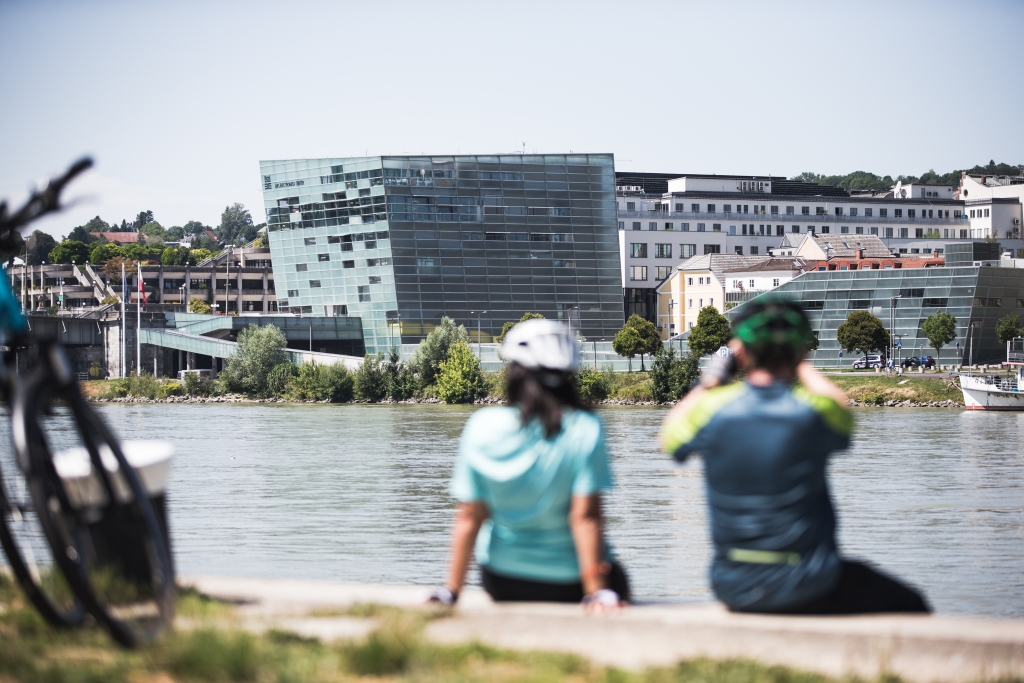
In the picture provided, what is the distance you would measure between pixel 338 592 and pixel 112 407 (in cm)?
6828

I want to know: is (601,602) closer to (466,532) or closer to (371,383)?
(466,532)

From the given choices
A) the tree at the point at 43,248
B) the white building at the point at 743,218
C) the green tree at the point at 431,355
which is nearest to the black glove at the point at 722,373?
the green tree at the point at 431,355

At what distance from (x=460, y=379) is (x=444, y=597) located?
6543cm

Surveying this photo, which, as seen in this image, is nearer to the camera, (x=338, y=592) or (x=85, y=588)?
(x=85, y=588)

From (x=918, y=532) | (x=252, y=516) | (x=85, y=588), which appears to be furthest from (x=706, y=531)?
(x=85, y=588)

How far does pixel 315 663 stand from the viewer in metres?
4.16

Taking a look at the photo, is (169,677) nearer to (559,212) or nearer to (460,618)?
(460,618)

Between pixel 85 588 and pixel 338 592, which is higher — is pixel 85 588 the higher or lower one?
the higher one

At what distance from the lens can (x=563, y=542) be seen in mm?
5020

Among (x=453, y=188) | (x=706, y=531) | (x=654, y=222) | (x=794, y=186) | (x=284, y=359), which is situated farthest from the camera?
(x=794, y=186)

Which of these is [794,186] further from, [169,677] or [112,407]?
[169,677]

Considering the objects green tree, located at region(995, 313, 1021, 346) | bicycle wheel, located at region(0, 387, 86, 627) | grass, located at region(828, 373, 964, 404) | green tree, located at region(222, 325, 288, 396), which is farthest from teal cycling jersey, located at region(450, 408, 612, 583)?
green tree, located at region(995, 313, 1021, 346)

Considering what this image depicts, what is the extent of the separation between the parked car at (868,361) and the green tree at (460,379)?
23.7 meters

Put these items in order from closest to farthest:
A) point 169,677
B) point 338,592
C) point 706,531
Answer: point 169,677
point 338,592
point 706,531
